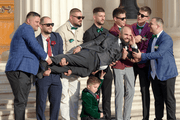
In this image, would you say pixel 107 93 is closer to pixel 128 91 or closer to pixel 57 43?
pixel 128 91

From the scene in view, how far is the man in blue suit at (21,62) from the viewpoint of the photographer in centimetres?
372

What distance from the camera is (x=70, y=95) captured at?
4.48m

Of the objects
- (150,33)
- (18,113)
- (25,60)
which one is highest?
(150,33)

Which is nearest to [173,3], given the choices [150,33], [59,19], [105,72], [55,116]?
[59,19]

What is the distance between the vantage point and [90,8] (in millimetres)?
11469

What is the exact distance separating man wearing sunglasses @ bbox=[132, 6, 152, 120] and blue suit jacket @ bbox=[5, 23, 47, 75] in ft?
5.82

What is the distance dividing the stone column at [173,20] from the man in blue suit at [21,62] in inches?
288

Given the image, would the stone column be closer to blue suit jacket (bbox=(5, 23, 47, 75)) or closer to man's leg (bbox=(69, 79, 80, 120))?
man's leg (bbox=(69, 79, 80, 120))

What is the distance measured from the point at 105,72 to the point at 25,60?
1307mm

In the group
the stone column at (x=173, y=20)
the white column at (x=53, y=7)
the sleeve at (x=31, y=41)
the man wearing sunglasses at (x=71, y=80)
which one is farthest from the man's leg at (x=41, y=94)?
the stone column at (x=173, y=20)

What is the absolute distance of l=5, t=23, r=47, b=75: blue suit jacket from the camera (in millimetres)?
3715

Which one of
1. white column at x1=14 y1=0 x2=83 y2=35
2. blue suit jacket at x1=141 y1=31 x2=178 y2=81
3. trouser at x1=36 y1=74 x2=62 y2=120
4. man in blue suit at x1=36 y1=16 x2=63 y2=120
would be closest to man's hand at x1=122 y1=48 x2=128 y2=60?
blue suit jacket at x1=141 y1=31 x2=178 y2=81

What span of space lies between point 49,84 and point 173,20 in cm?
753

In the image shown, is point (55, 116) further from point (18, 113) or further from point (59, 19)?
point (59, 19)
